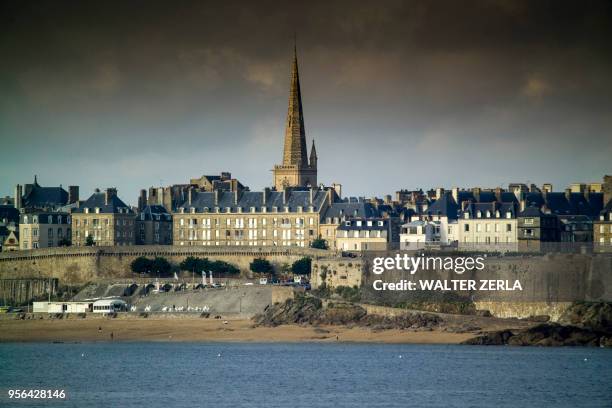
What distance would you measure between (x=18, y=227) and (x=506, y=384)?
64775mm

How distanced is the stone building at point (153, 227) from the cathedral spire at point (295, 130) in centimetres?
1770

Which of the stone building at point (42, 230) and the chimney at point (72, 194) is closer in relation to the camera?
the stone building at point (42, 230)

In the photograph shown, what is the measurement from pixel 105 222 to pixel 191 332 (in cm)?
3219

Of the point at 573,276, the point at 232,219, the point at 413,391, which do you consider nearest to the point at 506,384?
the point at 413,391

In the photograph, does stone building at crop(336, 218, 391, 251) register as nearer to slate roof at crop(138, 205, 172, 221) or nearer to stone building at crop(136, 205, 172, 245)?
stone building at crop(136, 205, 172, 245)

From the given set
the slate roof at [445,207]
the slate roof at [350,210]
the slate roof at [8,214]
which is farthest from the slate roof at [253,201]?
the slate roof at [8,214]

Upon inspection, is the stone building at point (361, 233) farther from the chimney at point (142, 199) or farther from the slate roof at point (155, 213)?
the chimney at point (142, 199)

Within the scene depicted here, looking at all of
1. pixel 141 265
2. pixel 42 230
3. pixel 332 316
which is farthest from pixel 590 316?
pixel 42 230

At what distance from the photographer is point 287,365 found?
78938 mm

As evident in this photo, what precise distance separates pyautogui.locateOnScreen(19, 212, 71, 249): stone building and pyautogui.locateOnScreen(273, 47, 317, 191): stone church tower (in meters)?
21.9

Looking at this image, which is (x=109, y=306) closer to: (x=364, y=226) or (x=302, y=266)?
(x=302, y=266)

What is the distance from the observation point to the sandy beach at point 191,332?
8675 cm

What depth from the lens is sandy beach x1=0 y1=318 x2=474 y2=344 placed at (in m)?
86.8

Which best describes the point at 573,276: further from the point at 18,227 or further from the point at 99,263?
the point at 18,227
